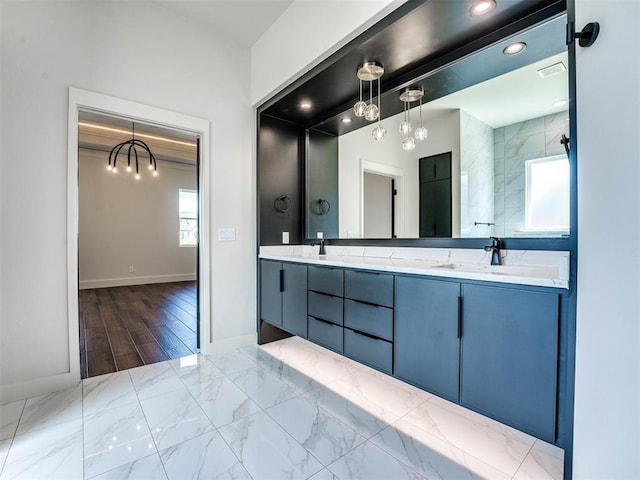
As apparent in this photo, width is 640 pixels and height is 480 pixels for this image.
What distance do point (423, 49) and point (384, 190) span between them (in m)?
1.02

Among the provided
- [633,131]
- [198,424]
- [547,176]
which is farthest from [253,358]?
[633,131]

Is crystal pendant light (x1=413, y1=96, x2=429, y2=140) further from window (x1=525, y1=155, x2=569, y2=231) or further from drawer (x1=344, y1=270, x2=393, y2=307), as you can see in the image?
drawer (x1=344, y1=270, x2=393, y2=307)

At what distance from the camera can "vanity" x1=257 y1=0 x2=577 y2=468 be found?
1265 millimetres

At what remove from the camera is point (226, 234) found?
2.80 m

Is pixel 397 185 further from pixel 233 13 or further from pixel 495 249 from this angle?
pixel 233 13

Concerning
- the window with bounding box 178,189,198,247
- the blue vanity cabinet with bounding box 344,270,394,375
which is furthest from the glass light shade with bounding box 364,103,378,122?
the window with bounding box 178,189,198,247

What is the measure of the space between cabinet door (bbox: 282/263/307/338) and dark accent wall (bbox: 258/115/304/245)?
21.7 inches

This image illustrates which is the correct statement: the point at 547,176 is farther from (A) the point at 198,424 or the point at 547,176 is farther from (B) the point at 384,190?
(A) the point at 198,424

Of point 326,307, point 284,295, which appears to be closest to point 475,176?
point 326,307

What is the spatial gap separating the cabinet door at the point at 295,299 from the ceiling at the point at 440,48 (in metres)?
1.52

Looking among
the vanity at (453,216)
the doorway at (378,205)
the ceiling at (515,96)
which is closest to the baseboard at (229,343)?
the vanity at (453,216)

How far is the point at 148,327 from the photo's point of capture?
348 cm

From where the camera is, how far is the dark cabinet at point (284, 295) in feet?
8.22

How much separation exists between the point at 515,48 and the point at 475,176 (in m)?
0.73
